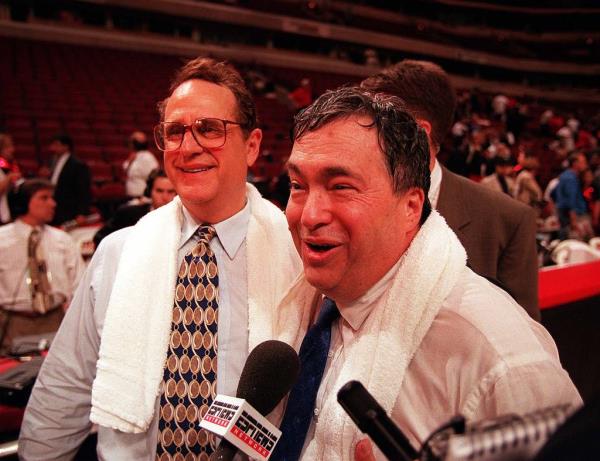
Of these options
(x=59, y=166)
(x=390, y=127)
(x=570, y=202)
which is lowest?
(x=570, y=202)

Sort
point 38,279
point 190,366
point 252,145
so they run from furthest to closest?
1. point 38,279
2. point 252,145
3. point 190,366

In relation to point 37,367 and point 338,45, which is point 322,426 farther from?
point 338,45

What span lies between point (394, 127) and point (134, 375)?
799 mm

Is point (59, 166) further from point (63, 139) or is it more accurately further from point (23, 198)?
point (23, 198)

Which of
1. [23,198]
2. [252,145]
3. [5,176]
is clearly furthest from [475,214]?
[5,176]

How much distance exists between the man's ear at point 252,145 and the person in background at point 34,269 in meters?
2.05

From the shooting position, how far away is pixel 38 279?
10.1 feet

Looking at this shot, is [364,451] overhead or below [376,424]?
below

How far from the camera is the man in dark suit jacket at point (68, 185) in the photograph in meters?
5.21

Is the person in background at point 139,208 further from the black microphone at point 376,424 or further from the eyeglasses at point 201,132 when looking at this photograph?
the black microphone at point 376,424

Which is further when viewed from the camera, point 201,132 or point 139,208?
point 139,208

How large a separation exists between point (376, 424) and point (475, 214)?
4.27 feet

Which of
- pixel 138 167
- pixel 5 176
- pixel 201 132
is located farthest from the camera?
pixel 138 167

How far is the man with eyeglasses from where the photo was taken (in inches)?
49.4
